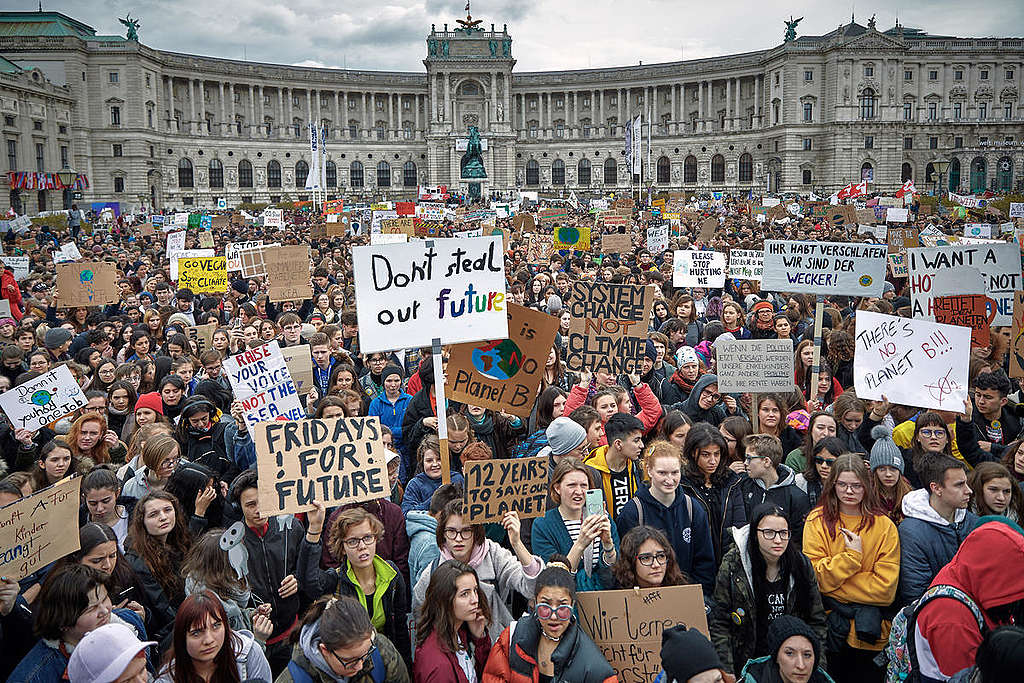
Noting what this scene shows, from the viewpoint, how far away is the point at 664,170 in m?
82.5

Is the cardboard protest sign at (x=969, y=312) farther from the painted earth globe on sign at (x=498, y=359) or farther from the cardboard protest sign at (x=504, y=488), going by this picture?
the cardboard protest sign at (x=504, y=488)

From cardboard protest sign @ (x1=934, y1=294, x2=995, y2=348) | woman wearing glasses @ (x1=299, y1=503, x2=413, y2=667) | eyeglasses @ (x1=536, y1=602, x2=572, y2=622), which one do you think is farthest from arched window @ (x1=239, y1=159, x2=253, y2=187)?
eyeglasses @ (x1=536, y1=602, x2=572, y2=622)

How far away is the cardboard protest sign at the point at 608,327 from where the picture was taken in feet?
25.8

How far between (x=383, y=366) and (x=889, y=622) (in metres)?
6.02

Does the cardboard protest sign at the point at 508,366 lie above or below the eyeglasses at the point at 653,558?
above

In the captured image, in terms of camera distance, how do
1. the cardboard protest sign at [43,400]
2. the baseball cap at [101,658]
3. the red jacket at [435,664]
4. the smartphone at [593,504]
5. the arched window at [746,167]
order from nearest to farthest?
the baseball cap at [101,658]
the red jacket at [435,664]
the smartphone at [593,504]
the cardboard protest sign at [43,400]
the arched window at [746,167]

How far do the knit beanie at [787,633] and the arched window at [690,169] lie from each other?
81.0 meters

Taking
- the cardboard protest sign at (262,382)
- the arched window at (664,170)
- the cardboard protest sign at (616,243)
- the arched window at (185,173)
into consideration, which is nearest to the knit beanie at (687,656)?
the cardboard protest sign at (262,382)

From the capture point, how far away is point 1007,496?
4621 millimetres

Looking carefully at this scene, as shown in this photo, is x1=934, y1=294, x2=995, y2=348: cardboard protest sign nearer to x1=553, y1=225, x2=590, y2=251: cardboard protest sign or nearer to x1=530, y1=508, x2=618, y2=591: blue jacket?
x1=530, y1=508, x2=618, y2=591: blue jacket

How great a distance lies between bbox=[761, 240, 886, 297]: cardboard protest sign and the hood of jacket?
3815 millimetres

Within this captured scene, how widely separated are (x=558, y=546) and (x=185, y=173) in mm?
77653

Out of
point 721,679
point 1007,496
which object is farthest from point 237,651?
point 1007,496

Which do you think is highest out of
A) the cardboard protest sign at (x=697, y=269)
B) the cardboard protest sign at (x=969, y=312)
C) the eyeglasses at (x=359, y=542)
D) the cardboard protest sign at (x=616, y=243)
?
the cardboard protest sign at (x=616, y=243)
